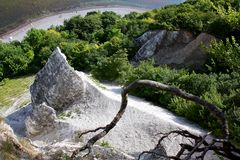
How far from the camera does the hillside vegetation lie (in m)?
16.2

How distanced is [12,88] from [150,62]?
32.6 ft

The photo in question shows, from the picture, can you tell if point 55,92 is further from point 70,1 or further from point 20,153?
point 70,1

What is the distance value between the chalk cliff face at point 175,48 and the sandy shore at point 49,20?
659 inches

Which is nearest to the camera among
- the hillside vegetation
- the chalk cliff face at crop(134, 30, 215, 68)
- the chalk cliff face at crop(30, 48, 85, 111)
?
the hillside vegetation

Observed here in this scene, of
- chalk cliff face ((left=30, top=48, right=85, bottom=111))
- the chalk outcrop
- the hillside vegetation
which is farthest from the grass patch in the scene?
the chalk outcrop

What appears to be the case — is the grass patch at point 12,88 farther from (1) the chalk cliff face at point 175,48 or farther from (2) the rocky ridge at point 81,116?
(1) the chalk cliff face at point 175,48

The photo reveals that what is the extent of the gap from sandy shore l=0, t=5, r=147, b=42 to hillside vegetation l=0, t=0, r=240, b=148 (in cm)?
485

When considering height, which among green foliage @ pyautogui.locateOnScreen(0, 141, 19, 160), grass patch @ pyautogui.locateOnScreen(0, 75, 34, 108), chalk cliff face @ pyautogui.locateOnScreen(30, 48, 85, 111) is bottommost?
grass patch @ pyautogui.locateOnScreen(0, 75, 34, 108)

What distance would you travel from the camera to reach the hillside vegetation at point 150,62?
1625 centimetres

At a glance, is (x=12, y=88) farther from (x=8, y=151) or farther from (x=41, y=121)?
(x=8, y=151)

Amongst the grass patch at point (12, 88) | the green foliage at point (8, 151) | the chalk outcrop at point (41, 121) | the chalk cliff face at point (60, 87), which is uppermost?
the green foliage at point (8, 151)

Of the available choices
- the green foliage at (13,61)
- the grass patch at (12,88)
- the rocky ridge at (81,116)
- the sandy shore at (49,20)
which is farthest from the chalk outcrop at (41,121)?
the sandy shore at (49,20)

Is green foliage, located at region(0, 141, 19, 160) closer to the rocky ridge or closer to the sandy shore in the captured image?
the rocky ridge

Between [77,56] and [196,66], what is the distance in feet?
27.8
